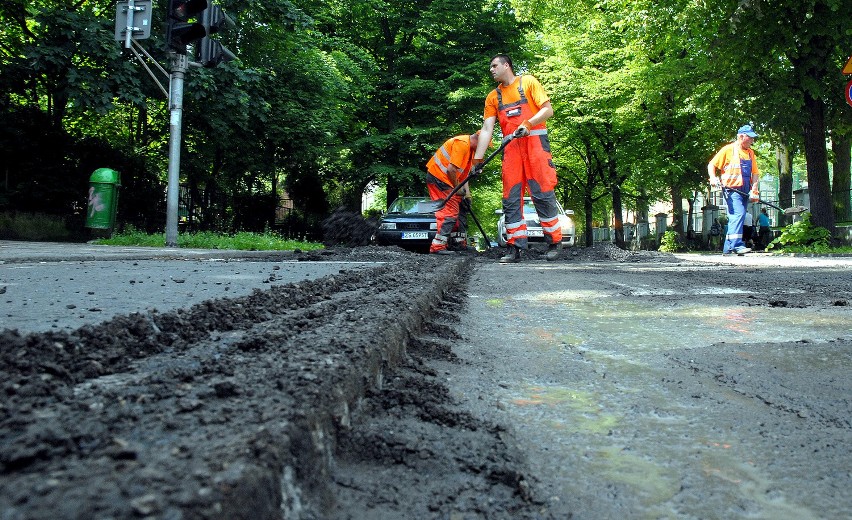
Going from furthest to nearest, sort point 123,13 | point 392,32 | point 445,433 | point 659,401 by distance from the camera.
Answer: point 392,32, point 123,13, point 659,401, point 445,433

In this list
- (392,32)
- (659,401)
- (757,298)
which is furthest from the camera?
(392,32)

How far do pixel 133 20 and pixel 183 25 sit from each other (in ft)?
4.86

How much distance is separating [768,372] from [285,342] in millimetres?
1624

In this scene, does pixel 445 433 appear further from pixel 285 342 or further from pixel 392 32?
pixel 392 32

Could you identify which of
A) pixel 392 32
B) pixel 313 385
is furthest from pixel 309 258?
pixel 392 32

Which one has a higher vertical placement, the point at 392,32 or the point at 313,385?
the point at 392,32

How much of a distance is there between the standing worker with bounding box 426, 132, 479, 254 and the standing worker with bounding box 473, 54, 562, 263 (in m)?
2.38

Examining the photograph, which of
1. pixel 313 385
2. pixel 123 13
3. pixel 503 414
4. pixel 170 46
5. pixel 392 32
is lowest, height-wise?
pixel 503 414

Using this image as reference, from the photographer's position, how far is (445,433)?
5.74 ft

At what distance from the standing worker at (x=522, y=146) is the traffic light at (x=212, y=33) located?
376 centimetres

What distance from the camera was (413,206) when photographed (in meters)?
16.7

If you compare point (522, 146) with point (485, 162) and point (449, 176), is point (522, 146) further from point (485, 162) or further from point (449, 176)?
point (449, 176)

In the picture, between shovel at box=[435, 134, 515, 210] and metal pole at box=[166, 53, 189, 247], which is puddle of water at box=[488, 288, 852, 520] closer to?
shovel at box=[435, 134, 515, 210]

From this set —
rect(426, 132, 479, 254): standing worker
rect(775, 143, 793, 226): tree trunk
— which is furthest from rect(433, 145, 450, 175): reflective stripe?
rect(775, 143, 793, 226): tree trunk
